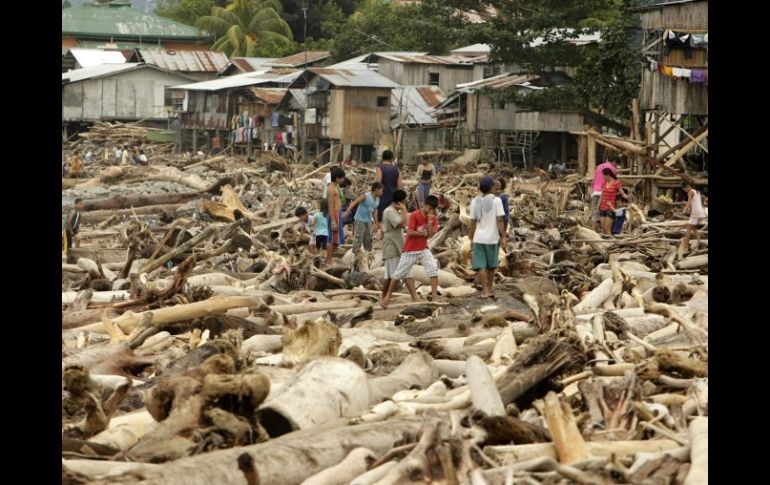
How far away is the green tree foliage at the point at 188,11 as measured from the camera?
82438 mm

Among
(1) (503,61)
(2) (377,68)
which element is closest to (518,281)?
(1) (503,61)

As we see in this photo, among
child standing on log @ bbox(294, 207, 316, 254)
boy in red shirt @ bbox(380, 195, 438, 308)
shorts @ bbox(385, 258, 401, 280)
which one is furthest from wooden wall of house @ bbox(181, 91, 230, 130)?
boy in red shirt @ bbox(380, 195, 438, 308)

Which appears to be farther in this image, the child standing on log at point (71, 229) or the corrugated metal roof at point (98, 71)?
the corrugated metal roof at point (98, 71)

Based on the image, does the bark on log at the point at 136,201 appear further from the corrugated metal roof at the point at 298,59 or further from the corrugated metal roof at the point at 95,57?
the corrugated metal roof at the point at 95,57

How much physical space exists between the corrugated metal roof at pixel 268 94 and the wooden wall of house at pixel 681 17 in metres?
30.9

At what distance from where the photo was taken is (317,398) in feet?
24.8

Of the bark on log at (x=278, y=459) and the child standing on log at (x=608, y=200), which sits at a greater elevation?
the child standing on log at (x=608, y=200)

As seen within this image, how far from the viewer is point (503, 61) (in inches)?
1704

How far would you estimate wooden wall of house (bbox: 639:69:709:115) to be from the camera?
87.0 feet

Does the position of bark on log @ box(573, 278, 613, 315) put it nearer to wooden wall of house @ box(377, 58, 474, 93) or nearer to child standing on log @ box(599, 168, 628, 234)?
child standing on log @ box(599, 168, 628, 234)

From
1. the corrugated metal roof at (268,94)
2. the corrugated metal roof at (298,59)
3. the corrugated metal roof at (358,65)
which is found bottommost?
the corrugated metal roof at (268,94)

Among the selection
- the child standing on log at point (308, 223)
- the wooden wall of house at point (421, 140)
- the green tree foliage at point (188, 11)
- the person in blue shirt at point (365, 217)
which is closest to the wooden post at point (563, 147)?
the wooden wall of house at point (421, 140)

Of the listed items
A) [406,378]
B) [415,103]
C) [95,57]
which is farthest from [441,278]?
[95,57]
